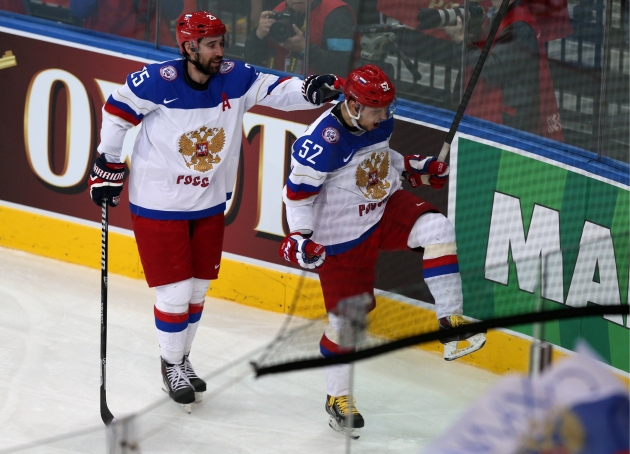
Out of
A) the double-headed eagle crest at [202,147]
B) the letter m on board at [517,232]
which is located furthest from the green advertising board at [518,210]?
the double-headed eagle crest at [202,147]

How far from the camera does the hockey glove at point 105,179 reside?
3.57 meters

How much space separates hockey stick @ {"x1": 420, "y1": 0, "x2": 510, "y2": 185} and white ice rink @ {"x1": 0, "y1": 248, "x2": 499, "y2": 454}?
71 centimetres

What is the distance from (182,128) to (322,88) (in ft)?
1.63

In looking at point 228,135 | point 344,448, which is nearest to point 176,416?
point 344,448

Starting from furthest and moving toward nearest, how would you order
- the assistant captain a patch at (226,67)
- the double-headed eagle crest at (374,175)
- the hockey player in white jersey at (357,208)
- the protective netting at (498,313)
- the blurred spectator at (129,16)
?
the blurred spectator at (129,16) → the assistant captain a patch at (226,67) → the double-headed eagle crest at (374,175) → the hockey player in white jersey at (357,208) → the protective netting at (498,313)

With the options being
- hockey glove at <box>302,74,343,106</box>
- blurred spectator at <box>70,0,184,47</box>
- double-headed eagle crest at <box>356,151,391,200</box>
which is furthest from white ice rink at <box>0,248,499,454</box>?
blurred spectator at <box>70,0,184,47</box>

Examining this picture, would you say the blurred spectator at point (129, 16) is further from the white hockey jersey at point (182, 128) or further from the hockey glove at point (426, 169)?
the hockey glove at point (426, 169)

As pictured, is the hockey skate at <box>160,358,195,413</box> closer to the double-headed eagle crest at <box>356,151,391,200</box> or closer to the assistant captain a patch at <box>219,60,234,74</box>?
the double-headed eagle crest at <box>356,151,391,200</box>

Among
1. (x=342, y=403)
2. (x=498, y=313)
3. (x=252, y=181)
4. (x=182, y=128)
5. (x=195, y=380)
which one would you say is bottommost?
(x=195, y=380)

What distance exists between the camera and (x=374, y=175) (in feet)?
11.3

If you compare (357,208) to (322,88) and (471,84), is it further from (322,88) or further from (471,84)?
(471,84)

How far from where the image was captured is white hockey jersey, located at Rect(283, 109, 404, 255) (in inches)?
131

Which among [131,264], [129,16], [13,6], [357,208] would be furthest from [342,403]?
[13,6]

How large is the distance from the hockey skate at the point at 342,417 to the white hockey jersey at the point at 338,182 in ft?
1.61
